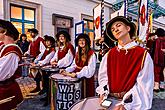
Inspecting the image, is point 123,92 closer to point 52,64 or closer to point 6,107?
point 6,107

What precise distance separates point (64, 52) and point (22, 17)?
4.90 m

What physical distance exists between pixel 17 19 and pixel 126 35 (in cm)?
780

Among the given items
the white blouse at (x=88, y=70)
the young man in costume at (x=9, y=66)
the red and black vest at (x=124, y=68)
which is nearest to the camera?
the red and black vest at (x=124, y=68)

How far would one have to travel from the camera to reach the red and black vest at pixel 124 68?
1940 mm

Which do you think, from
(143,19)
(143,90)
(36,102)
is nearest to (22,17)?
(36,102)

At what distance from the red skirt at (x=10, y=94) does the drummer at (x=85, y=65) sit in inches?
51.6

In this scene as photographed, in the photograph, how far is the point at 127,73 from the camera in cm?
197


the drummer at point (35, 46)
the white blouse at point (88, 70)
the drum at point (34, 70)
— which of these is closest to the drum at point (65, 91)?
the white blouse at point (88, 70)

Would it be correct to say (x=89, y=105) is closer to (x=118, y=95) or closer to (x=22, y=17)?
(x=118, y=95)

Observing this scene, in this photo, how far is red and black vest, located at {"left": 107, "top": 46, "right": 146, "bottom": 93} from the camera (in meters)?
1.94

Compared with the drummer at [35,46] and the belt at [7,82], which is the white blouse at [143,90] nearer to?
the belt at [7,82]

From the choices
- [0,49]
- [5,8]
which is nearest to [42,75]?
[0,49]

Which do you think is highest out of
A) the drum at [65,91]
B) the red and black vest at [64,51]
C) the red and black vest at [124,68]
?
the red and black vest at [64,51]

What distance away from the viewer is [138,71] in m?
1.92
